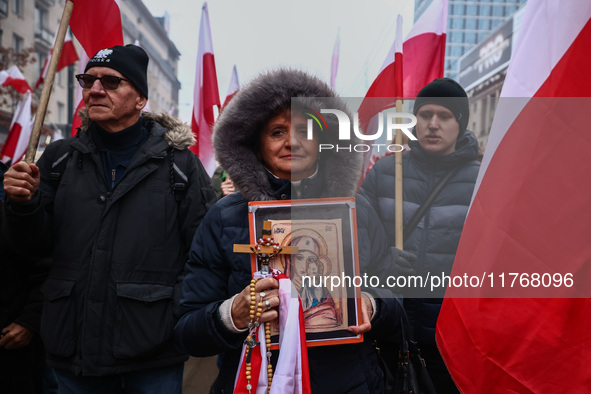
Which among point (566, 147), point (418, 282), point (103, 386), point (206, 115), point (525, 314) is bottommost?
point (103, 386)

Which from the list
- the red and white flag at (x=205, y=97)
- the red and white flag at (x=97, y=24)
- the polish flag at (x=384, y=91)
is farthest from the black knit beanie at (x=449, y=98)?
the red and white flag at (x=205, y=97)

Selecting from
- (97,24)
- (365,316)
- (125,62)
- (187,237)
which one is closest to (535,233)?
(365,316)

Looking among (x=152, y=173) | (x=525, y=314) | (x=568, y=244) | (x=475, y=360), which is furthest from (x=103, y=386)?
(x=568, y=244)

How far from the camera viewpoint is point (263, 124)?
1795 mm

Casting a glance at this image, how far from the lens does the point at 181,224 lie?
7.64 ft

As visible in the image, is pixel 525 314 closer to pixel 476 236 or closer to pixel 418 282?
pixel 476 236

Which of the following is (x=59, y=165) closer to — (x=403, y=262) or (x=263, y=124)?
(x=263, y=124)

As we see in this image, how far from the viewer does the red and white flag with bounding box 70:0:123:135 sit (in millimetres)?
2799

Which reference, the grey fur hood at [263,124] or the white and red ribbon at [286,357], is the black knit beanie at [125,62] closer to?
the grey fur hood at [263,124]

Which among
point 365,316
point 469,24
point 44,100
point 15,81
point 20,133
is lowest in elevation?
point 365,316

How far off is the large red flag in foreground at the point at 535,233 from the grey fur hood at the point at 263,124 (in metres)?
0.46

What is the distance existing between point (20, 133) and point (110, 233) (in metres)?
4.67

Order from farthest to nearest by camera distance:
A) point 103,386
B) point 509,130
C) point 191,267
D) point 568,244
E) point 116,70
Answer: point 116,70 → point 103,386 → point 191,267 → point 509,130 → point 568,244

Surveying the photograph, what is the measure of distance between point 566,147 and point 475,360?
660mm
